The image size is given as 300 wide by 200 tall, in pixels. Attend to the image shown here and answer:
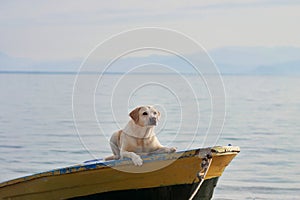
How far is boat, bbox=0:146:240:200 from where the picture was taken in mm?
11352

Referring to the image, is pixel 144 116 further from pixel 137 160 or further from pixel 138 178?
pixel 138 178

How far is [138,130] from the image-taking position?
37.2 feet

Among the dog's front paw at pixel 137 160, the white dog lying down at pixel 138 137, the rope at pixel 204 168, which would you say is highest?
the white dog lying down at pixel 138 137

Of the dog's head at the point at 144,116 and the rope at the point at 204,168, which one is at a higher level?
the dog's head at the point at 144,116

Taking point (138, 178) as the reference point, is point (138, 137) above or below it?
above

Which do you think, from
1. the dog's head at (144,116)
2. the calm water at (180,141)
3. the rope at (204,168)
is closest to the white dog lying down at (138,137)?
the dog's head at (144,116)

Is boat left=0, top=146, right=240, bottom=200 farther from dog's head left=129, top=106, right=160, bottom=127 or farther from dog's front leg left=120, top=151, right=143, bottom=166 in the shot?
dog's head left=129, top=106, right=160, bottom=127

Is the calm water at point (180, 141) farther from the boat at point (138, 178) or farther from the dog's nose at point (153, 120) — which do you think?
the boat at point (138, 178)

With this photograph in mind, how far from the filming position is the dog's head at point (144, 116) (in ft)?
36.9

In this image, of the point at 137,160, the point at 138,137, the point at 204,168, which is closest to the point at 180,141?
the point at 204,168

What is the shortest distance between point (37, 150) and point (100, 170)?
12.6 m

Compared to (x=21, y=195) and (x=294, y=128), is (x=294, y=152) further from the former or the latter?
(x=21, y=195)

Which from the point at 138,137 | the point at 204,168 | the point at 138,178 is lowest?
the point at 204,168

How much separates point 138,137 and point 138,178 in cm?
51
